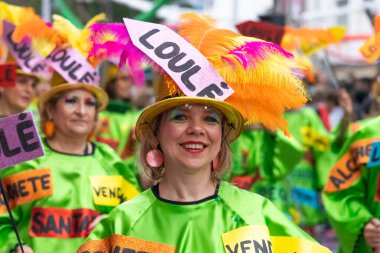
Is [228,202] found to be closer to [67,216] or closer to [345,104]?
[67,216]

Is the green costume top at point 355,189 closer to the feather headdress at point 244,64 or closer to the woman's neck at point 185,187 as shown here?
the feather headdress at point 244,64

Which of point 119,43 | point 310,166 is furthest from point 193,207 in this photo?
point 310,166

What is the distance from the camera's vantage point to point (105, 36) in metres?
4.36

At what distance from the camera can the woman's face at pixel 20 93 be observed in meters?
7.33

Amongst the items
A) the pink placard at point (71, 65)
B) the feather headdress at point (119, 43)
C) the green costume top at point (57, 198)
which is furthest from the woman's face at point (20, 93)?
the feather headdress at point (119, 43)

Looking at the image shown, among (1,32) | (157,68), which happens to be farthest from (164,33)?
(1,32)

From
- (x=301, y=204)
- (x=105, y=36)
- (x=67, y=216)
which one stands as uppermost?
(x=105, y=36)

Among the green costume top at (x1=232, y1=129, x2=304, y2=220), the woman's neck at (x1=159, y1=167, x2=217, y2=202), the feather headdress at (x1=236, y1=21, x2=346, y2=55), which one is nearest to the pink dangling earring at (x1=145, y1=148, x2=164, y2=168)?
the woman's neck at (x1=159, y1=167, x2=217, y2=202)

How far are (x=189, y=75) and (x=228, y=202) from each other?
66cm

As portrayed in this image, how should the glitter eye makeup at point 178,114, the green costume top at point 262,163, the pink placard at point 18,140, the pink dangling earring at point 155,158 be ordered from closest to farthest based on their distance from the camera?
the glitter eye makeup at point 178,114 < the pink dangling earring at point 155,158 < the pink placard at point 18,140 < the green costume top at point 262,163

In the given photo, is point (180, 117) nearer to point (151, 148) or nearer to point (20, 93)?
point (151, 148)

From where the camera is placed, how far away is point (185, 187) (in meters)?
4.28

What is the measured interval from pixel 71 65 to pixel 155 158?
2.10 metres

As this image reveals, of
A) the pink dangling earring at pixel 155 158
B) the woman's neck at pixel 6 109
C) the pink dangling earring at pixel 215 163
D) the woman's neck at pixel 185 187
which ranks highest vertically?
the woman's neck at pixel 6 109
